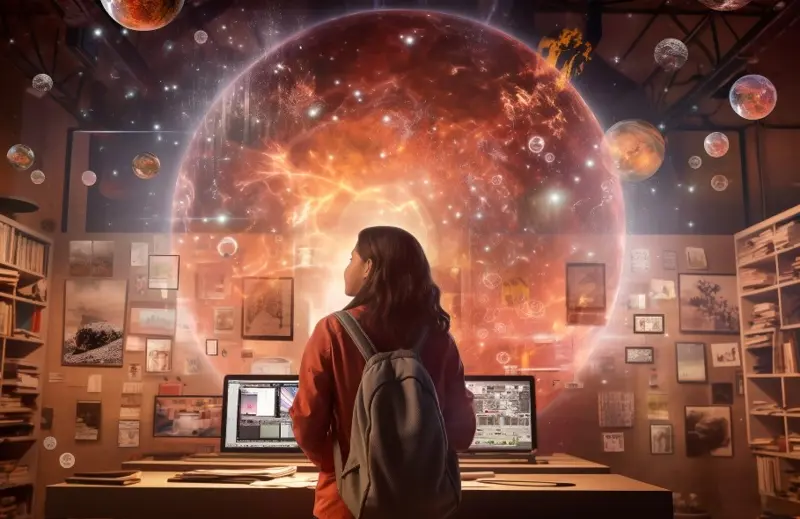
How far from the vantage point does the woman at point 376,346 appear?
193 centimetres

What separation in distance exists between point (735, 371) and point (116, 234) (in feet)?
14.4

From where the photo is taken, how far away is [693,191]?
517cm

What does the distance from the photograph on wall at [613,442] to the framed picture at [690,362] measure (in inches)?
23.0

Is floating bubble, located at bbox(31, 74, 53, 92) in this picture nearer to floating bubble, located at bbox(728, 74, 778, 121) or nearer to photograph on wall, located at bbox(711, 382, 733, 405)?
floating bubble, located at bbox(728, 74, 778, 121)

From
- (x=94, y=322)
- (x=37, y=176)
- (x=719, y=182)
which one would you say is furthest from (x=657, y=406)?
(x=37, y=176)

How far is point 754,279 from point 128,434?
14.2 ft

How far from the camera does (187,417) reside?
15.6ft

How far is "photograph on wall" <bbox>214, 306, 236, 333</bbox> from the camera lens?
4.81 metres

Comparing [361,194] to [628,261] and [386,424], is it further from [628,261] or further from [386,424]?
[386,424]

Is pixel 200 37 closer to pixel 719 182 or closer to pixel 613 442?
pixel 719 182

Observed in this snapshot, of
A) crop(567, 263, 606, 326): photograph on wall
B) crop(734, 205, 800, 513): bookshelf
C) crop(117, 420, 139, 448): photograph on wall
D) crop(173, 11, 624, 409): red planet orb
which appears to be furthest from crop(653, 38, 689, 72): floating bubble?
crop(117, 420, 139, 448): photograph on wall

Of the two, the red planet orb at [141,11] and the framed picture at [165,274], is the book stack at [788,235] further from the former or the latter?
the framed picture at [165,274]

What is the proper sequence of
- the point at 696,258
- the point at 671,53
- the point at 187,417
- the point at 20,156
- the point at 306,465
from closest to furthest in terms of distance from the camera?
1. the point at 306,465
2. the point at 671,53
3. the point at 20,156
4. the point at 187,417
5. the point at 696,258

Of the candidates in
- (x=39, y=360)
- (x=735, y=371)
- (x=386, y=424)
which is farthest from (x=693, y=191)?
(x=39, y=360)
